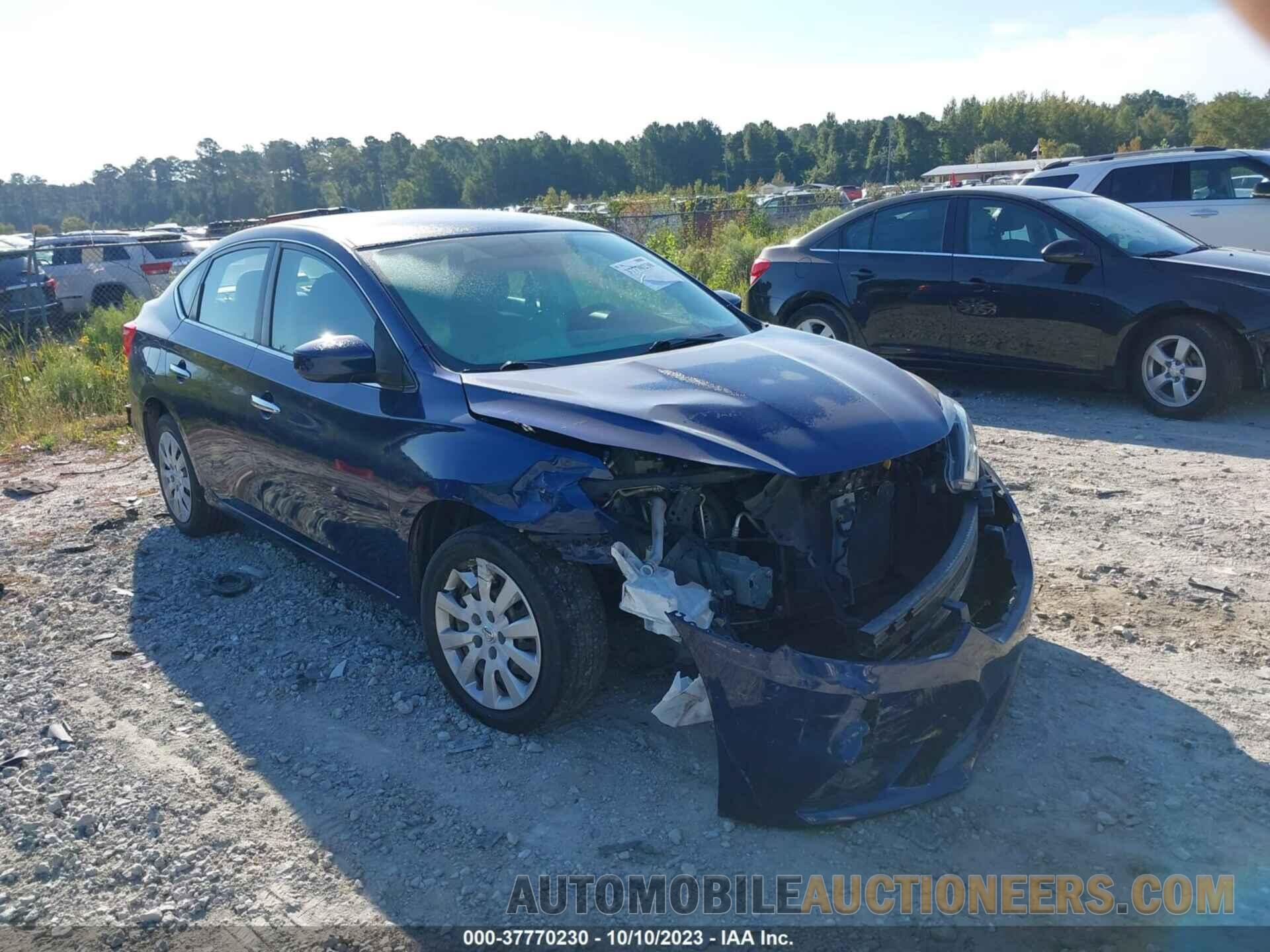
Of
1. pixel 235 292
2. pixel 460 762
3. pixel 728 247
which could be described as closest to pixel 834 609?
pixel 460 762

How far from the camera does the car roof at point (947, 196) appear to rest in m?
7.93

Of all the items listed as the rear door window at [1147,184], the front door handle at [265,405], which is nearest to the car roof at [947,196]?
the rear door window at [1147,184]

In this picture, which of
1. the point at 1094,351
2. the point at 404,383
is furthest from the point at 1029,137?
the point at 404,383

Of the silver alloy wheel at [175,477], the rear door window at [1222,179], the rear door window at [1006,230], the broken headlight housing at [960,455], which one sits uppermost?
the rear door window at [1222,179]

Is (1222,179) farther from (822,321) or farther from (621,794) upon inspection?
(621,794)

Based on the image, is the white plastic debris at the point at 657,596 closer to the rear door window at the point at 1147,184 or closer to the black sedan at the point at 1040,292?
the black sedan at the point at 1040,292

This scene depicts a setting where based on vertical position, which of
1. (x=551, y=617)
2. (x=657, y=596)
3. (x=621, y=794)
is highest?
(x=657, y=596)

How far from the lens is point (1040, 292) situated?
7656mm

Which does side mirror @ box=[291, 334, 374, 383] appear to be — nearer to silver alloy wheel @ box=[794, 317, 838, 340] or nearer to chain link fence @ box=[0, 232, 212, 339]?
silver alloy wheel @ box=[794, 317, 838, 340]

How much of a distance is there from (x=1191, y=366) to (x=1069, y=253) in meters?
1.15

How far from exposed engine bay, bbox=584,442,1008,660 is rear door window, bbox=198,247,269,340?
239cm

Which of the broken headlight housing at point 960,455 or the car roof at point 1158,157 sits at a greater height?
the car roof at point 1158,157

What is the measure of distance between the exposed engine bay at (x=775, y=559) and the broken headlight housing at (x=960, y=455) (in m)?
0.15

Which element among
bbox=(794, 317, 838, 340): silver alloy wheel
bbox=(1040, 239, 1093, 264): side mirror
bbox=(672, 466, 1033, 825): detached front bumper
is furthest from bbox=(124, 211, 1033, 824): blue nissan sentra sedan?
bbox=(794, 317, 838, 340): silver alloy wheel
